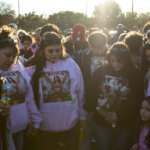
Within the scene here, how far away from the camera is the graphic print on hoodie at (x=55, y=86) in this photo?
281 cm

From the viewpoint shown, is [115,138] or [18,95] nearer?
[18,95]

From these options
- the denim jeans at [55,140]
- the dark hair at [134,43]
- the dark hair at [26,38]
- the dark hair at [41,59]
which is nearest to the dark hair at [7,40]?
the dark hair at [41,59]

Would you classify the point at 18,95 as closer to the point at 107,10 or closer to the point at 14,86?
the point at 14,86

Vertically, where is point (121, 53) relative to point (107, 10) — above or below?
below

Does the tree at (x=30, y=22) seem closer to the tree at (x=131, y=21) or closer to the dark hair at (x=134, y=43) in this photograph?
the tree at (x=131, y=21)

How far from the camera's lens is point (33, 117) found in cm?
282

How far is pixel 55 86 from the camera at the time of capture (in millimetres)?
2814

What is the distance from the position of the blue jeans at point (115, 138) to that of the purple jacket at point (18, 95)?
0.81m

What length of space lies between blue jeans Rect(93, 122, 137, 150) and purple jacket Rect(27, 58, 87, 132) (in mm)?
380

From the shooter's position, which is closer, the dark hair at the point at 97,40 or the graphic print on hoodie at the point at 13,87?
the graphic print on hoodie at the point at 13,87

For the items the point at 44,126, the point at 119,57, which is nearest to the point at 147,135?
the point at 119,57

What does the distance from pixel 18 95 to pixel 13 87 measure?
11cm

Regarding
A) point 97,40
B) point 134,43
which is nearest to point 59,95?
point 97,40

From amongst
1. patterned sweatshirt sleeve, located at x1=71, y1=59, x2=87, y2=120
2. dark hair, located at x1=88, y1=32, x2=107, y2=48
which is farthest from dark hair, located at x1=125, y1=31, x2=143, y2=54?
patterned sweatshirt sleeve, located at x1=71, y1=59, x2=87, y2=120
